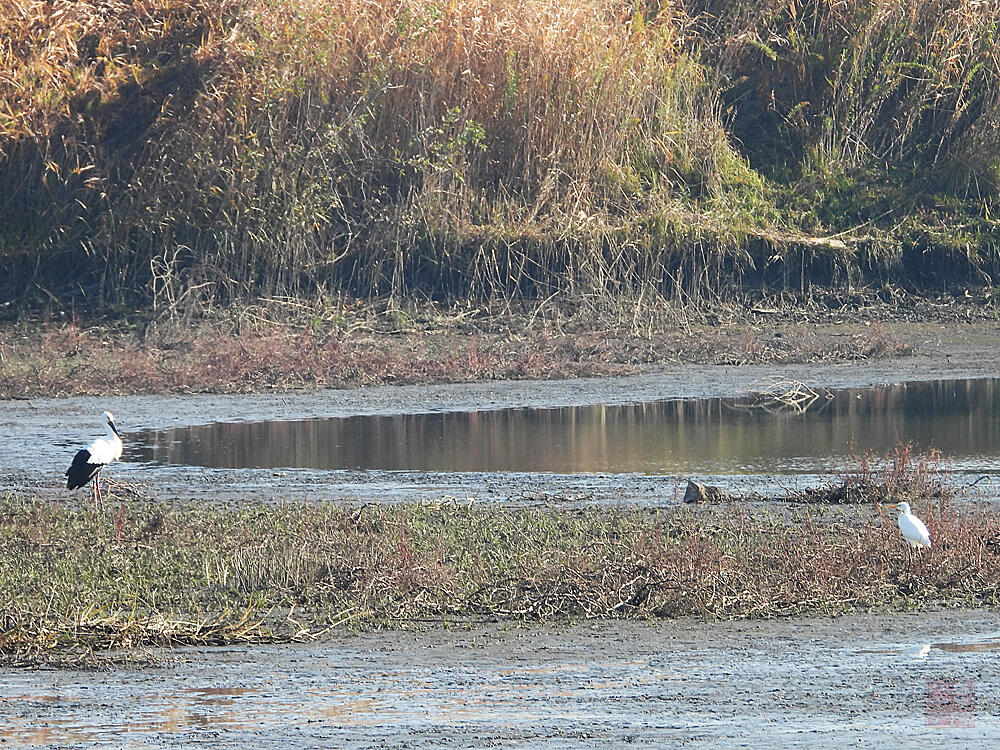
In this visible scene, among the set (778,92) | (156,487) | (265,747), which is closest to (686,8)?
(778,92)

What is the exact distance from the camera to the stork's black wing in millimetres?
11133

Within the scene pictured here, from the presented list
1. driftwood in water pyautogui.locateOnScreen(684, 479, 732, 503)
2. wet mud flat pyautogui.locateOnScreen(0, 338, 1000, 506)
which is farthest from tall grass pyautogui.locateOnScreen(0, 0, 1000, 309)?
driftwood in water pyautogui.locateOnScreen(684, 479, 732, 503)

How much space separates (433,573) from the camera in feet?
27.4

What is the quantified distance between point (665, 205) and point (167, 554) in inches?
563

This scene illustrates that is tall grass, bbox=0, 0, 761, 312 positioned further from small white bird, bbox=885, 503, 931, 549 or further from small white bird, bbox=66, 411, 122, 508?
small white bird, bbox=885, 503, 931, 549

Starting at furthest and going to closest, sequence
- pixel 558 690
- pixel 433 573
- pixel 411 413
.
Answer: pixel 411 413 → pixel 433 573 → pixel 558 690

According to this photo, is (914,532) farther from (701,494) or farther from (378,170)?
(378,170)

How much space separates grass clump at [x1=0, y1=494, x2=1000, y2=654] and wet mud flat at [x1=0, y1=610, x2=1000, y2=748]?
0.23 m

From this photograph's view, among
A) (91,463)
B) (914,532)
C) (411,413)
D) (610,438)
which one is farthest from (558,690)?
(411,413)

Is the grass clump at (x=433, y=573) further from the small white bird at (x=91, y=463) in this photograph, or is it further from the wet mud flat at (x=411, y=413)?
the wet mud flat at (x=411, y=413)

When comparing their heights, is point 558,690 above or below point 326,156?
below

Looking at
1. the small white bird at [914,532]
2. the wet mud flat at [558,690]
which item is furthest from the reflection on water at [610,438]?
the wet mud flat at [558,690]

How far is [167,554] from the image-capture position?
927 cm

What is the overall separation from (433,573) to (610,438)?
22.3 feet
